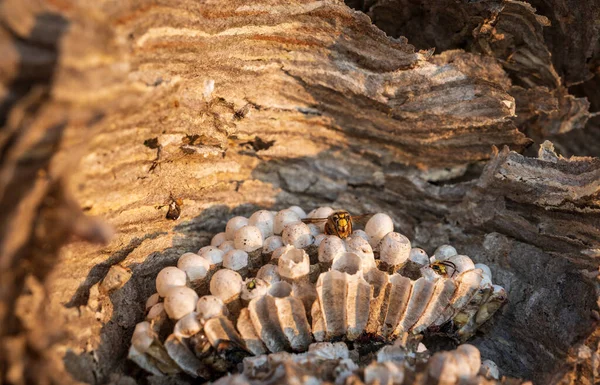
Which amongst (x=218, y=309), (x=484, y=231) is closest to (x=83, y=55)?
(x=218, y=309)

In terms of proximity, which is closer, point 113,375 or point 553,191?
point 113,375

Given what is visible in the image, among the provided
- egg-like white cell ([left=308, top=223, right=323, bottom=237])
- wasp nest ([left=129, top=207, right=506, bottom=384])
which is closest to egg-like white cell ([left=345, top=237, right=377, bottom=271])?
wasp nest ([left=129, top=207, right=506, bottom=384])

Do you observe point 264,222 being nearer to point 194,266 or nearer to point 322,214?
point 322,214

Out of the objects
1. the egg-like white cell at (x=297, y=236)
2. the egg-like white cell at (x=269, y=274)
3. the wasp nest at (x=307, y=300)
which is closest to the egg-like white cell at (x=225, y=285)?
the wasp nest at (x=307, y=300)

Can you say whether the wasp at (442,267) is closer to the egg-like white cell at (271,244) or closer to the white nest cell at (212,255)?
the egg-like white cell at (271,244)

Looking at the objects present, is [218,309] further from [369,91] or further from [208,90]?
[369,91]

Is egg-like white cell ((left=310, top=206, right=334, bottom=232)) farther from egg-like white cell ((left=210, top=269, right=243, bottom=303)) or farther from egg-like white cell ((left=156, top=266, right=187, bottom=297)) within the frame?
egg-like white cell ((left=156, top=266, right=187, bottom=297))
